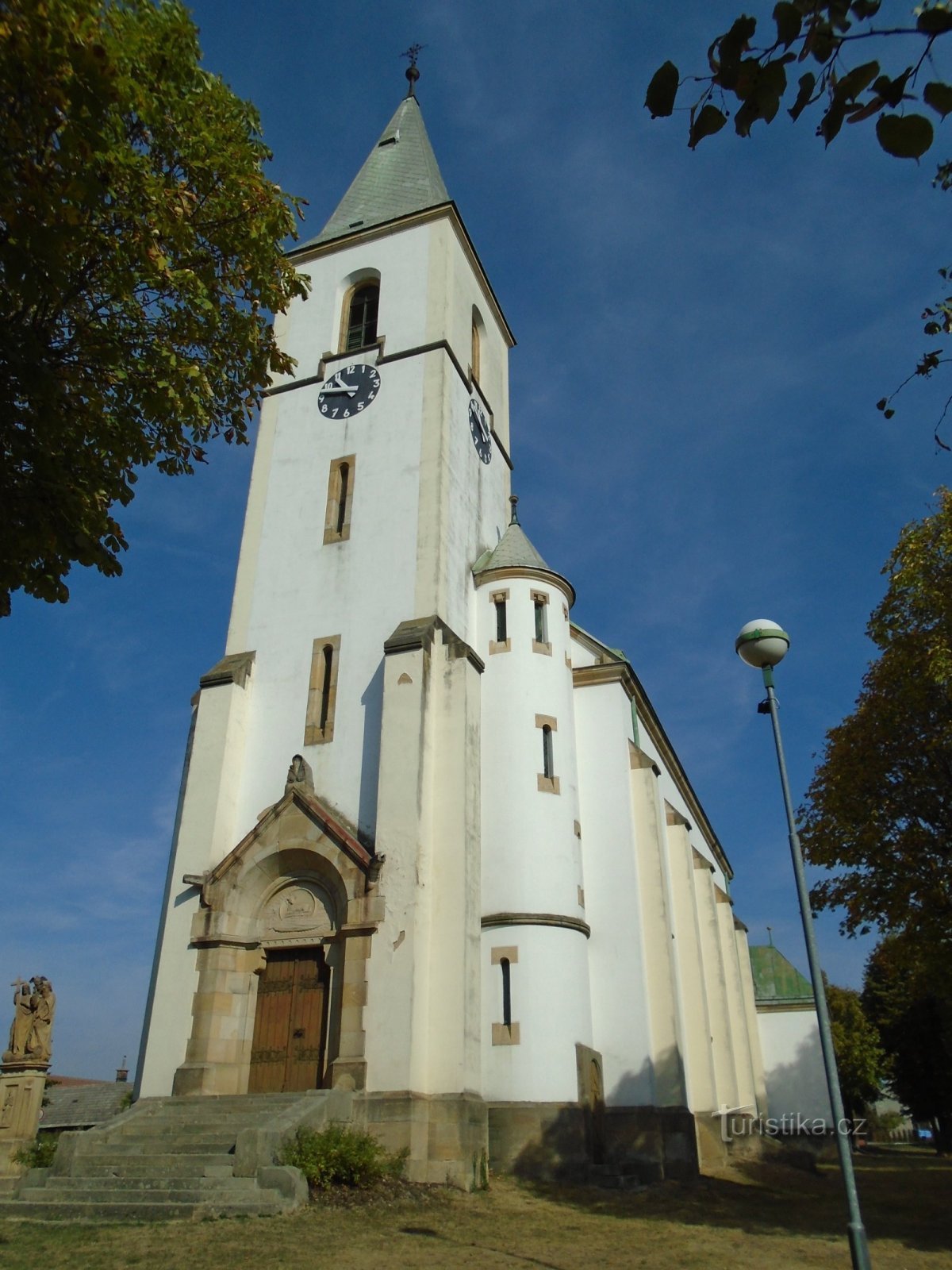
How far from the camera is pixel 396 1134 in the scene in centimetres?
1550

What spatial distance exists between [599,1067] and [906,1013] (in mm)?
28161

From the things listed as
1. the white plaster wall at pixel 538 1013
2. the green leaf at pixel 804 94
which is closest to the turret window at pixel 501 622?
the white plaster wall at pixel 538 1013

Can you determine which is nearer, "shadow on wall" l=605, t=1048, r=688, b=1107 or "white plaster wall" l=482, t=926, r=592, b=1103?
"white plaster wall" l=482, t=926, r=592, b=1103

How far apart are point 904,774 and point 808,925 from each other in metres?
8.73

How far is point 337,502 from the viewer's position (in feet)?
77.8

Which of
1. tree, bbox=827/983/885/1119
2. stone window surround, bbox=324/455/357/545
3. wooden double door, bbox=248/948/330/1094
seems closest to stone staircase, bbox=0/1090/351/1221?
wooden double door, bbox=248/948/330/1094

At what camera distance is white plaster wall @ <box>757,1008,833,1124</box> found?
129 feet

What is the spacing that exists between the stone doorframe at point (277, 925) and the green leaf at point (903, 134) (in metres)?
15.6

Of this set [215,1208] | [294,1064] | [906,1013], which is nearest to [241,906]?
[294,1064]

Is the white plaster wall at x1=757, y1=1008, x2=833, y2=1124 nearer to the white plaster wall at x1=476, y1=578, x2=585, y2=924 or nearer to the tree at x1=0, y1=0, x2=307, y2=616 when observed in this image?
the white plaster wall at x1=476, y1=578, x2=585, y2=924

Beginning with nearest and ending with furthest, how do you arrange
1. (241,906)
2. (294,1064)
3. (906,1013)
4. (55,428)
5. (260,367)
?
(55,428), (260,367), (294,1064), (241,906), (906,1013)

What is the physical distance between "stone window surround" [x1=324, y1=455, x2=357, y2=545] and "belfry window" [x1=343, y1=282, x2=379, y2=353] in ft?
12.9

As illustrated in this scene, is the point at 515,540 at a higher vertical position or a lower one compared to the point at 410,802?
higher

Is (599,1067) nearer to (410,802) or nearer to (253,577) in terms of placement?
(410,802)
